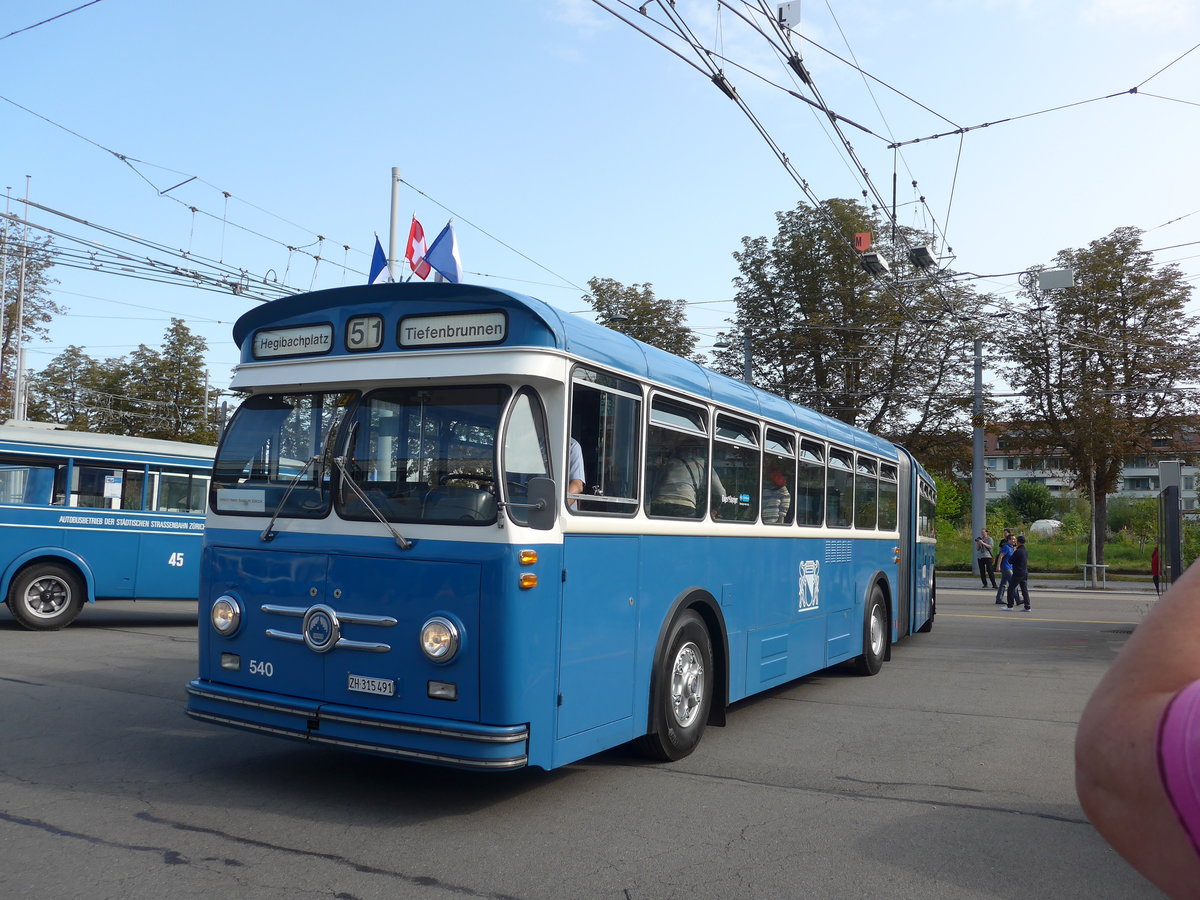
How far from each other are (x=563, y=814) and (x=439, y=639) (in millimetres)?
1272

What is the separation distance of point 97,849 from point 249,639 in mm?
1558

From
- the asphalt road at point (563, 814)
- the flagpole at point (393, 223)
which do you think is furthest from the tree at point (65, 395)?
the asphalt road at point (563, 814)

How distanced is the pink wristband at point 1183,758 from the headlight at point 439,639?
16.7 ft

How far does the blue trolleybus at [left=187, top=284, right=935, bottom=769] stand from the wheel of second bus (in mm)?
9097

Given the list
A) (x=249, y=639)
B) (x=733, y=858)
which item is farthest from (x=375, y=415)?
(x=733, y=858)

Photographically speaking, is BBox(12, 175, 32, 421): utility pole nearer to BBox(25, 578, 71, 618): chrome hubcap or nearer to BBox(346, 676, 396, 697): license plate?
BBox(25, 578, 71, 618): chrome hubcap

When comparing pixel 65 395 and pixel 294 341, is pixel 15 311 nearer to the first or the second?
pixel 65 395

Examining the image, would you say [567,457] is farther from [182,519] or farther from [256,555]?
[182,519]

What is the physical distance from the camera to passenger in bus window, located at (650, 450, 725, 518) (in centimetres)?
721

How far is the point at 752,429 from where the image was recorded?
349 inches

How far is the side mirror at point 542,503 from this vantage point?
5.75m

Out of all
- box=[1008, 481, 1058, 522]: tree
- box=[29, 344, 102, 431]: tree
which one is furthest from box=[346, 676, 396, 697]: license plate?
box=[1008, 481, 1058, 522]: tree

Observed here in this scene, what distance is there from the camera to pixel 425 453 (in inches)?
243

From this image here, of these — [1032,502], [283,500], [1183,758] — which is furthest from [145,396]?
[1032,502]
